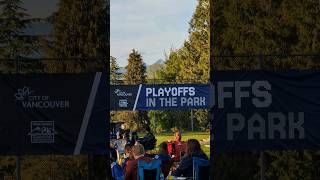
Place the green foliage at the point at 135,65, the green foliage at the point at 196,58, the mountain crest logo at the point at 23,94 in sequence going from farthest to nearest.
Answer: the green foliage at the point at 135,65 → the green foliage at the point at 196,58 → the mountain crest logo at the point at 23,94

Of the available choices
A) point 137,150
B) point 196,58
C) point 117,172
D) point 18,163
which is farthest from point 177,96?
point 196,58

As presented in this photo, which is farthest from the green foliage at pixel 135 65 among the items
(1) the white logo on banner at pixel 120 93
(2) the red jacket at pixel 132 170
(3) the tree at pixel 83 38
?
(2) the red jacket at pixel 132 170

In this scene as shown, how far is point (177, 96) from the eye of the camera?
28000 mm

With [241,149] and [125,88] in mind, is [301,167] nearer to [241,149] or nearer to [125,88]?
[241,149]

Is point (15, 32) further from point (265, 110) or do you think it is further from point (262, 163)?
point (262, 163)

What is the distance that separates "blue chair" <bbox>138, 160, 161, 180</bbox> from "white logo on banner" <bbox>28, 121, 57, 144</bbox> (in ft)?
7.86

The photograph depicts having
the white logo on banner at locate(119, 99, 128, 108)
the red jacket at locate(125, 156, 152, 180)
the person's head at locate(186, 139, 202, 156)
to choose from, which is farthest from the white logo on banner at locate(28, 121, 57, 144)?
the white logo on banner at locate(119, 99, 128, 108)

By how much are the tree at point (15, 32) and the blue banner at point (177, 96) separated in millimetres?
17133

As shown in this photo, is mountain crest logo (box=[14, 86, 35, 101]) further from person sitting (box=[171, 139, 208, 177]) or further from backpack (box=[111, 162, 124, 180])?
person sitting (box=[171, 139, 208, 177])

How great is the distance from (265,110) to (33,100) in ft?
14.3

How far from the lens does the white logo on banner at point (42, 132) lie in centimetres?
1034

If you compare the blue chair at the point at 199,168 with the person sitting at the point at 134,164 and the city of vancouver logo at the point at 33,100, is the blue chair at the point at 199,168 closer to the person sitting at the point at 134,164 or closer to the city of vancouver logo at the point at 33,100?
the person sitting at the point at 134,164

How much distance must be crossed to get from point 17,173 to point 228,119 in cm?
402

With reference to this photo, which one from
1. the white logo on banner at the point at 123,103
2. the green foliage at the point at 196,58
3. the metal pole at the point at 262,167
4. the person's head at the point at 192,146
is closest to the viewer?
the person's head at the point at 192,146
